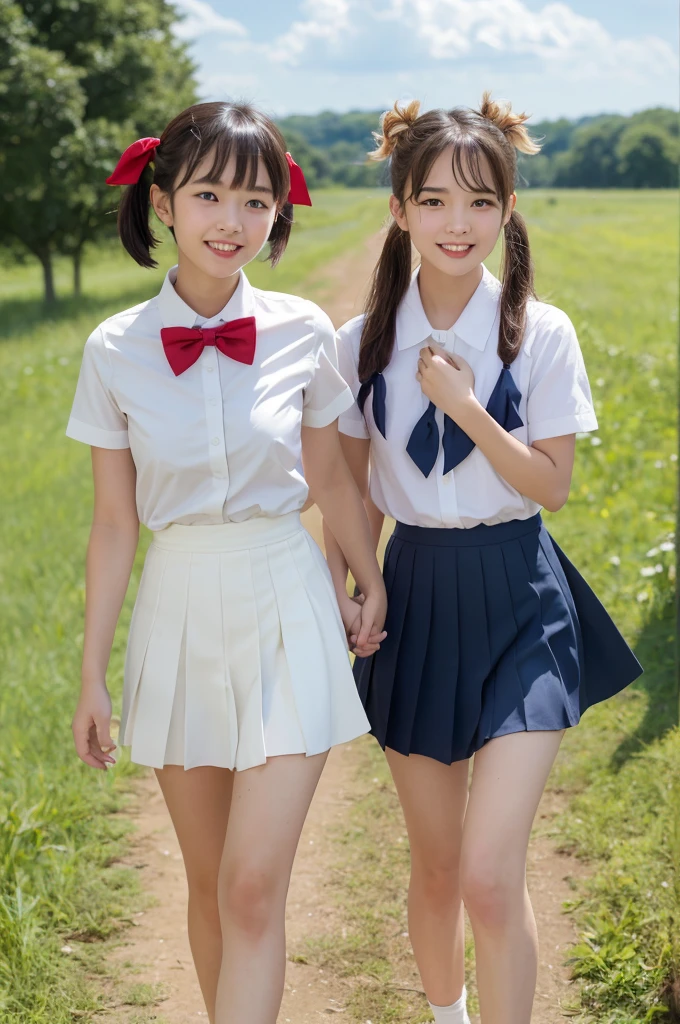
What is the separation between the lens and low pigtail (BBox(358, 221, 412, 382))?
8.58 ft

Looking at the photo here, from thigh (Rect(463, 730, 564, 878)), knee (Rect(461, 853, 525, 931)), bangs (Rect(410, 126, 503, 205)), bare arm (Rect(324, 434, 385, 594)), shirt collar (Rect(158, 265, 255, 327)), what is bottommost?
knee (Rect(461, 853, 525, 931))

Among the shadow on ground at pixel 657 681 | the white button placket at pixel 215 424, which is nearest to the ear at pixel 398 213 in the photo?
the white button placket at pixel 215 424

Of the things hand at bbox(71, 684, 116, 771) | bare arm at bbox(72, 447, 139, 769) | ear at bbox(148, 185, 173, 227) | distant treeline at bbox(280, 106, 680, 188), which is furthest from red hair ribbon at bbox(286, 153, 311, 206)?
distant treeline at bbox(280, 106, 680, 188)

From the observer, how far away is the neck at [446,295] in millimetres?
2609

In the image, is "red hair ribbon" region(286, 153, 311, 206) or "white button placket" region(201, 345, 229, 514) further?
"red hair ribbon" region(286, 153, 311, 206)

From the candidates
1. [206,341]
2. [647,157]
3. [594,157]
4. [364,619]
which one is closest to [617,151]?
[647,157]

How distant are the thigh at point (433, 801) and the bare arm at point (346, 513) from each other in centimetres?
33

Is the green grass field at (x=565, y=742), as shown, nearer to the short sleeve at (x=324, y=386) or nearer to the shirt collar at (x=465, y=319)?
the shirt collar at (x=465, y=319)

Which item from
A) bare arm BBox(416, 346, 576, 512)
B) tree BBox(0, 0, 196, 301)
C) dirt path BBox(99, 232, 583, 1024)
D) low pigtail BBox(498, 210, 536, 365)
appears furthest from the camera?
tree BBox(0, 0, 196, 301)

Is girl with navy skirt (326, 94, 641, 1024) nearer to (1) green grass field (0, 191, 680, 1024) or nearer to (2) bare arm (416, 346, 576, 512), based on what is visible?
(2) bare arm (416, 346, 576, 512)

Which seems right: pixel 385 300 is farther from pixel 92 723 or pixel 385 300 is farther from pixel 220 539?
pixel 92 723

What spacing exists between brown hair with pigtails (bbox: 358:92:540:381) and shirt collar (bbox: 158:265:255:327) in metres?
0.36

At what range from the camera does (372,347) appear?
2.63m

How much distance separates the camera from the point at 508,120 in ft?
8.34
